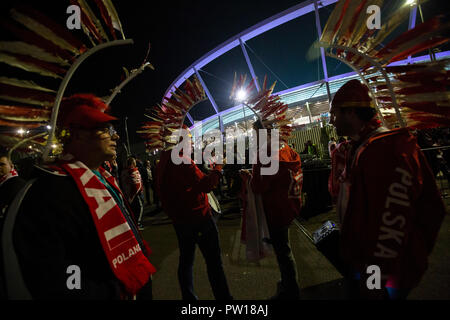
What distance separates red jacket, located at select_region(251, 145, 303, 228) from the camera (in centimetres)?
266

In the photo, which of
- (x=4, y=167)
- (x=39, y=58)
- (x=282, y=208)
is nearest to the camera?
(x=39, y=58)

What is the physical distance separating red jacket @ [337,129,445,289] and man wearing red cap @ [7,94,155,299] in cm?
141

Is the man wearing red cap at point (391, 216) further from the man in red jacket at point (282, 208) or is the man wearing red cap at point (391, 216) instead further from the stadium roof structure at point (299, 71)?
the stadium roof structure at point (299, 71)

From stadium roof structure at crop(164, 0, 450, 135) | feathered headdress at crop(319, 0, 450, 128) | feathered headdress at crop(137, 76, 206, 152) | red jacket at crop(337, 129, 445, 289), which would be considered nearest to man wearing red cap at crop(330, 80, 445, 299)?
red jacket at crop(337, 129, 445, 289)

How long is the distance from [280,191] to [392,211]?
141 cm

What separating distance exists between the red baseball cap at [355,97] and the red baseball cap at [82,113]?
1756 millimetres

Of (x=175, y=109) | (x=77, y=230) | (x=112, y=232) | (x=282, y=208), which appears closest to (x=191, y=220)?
(x=282, y=208)

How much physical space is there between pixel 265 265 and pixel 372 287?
2.50m

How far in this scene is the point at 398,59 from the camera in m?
1.95

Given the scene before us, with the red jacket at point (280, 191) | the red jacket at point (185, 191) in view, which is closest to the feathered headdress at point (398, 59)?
the red jacket at point (280, 191)

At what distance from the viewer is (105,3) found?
157cm

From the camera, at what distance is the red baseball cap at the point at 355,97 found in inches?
68.1

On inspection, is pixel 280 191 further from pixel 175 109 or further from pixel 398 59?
pixel 175 109
